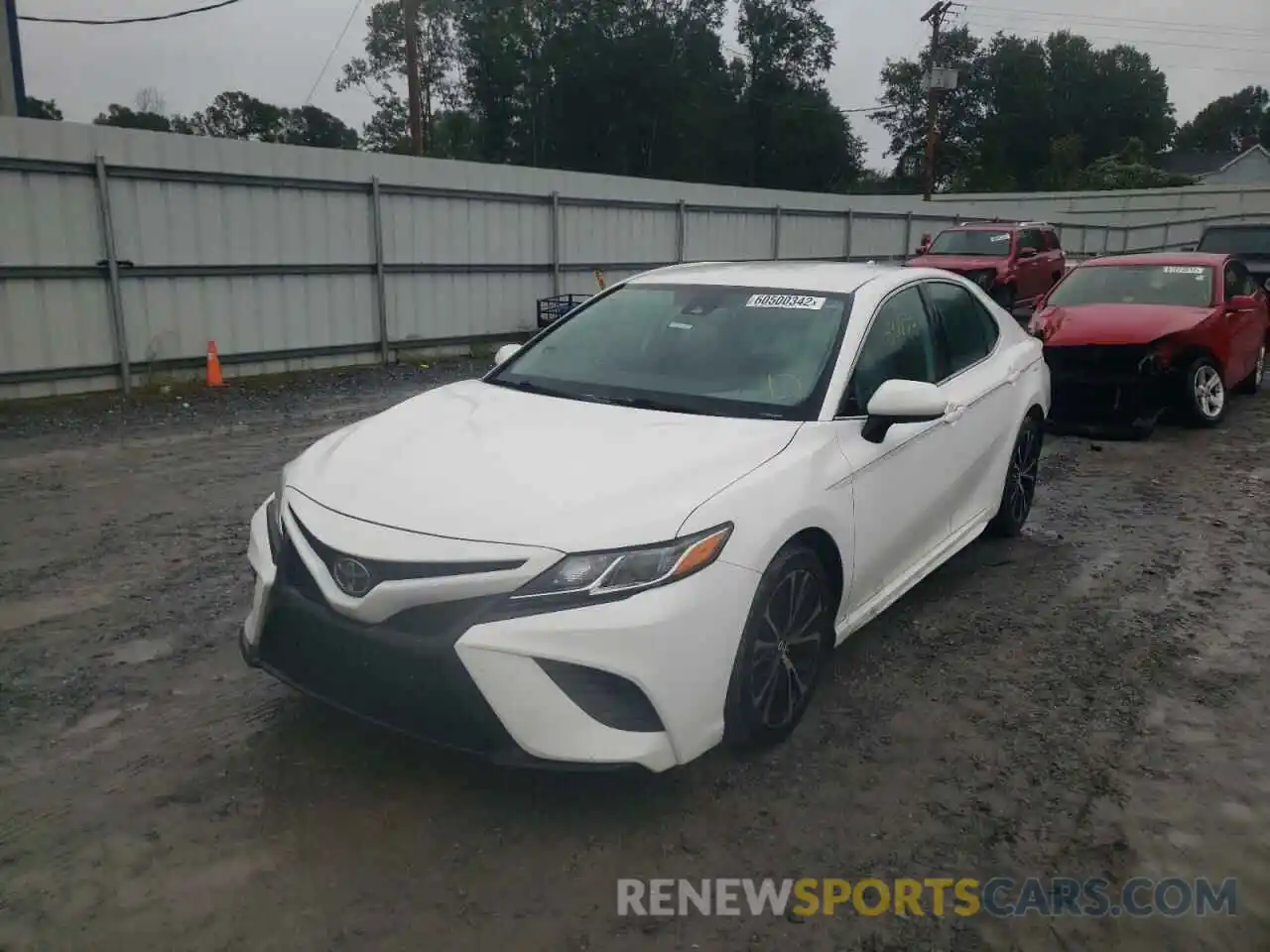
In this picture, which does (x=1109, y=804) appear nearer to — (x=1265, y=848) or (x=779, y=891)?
(x=1265, y=848)

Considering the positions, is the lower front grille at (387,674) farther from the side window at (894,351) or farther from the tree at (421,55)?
the tree at (421,55)

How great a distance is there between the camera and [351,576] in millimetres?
2900

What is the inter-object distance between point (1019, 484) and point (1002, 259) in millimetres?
13905

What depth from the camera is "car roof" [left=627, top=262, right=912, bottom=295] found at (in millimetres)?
4398

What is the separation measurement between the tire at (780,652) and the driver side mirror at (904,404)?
62cm

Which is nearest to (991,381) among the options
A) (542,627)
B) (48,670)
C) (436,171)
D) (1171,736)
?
(1171,736)

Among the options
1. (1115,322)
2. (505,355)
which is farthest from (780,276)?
(1115,322)

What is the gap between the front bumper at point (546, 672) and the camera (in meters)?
2.71

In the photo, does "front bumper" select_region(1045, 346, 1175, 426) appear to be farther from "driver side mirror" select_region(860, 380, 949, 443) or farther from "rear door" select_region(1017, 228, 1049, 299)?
"rear door" select_region(1017, 228, 1049, 299)

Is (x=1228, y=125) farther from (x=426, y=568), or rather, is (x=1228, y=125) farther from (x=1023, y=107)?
(x=426, y=568)

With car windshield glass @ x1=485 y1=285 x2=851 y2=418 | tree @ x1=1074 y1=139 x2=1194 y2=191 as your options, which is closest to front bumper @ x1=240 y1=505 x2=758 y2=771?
car windshield glass @ x1=485 y1=285 x2=851 y2=418

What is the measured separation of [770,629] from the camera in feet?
10.7

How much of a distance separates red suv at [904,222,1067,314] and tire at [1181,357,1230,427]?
8.69 m

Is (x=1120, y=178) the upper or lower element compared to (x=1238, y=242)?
upper
